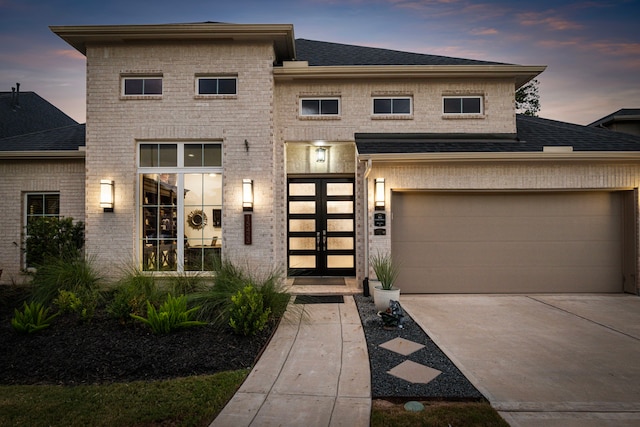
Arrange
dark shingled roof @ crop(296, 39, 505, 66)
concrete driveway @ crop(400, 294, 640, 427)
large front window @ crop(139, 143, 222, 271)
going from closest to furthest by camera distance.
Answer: concrete driveway @ crop(400, 294, 640, 427), large front window @ crop(139, 143, 222, 271), dark shingled roof @ crop(296, 39, 505, 66)

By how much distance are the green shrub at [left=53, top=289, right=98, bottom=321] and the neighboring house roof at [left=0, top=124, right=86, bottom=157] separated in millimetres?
4505

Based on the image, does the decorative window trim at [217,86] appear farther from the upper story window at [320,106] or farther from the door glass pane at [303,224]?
the door glass pane at [303,224]

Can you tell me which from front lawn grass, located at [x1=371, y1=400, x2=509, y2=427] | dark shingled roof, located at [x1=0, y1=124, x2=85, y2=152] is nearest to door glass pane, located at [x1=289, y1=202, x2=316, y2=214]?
dark shingled roof, located at [x1=0, y1=124, x2=85, y2=152]

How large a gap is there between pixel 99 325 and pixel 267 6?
35.1 ft

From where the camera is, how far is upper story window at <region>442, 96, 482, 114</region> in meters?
9.08

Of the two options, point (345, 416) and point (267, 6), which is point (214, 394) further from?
point (267, 6)

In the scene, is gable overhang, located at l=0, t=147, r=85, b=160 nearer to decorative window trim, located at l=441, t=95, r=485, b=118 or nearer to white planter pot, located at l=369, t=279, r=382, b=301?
white planter pot, located at l=369, t=279, r=382, b=301

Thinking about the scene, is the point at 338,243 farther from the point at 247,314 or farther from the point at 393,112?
the point at 247,314

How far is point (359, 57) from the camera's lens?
984 cm

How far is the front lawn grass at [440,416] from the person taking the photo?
9.51 feet

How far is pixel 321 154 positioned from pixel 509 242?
522cm

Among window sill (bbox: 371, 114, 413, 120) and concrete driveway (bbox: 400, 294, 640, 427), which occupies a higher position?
window sill (bbox: 371, 114, 413, 120)

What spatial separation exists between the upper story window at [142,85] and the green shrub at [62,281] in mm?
4275

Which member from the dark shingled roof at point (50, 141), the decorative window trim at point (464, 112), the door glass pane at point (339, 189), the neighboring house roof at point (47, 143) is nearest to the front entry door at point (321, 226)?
the door glass pane at point (339, 189)
